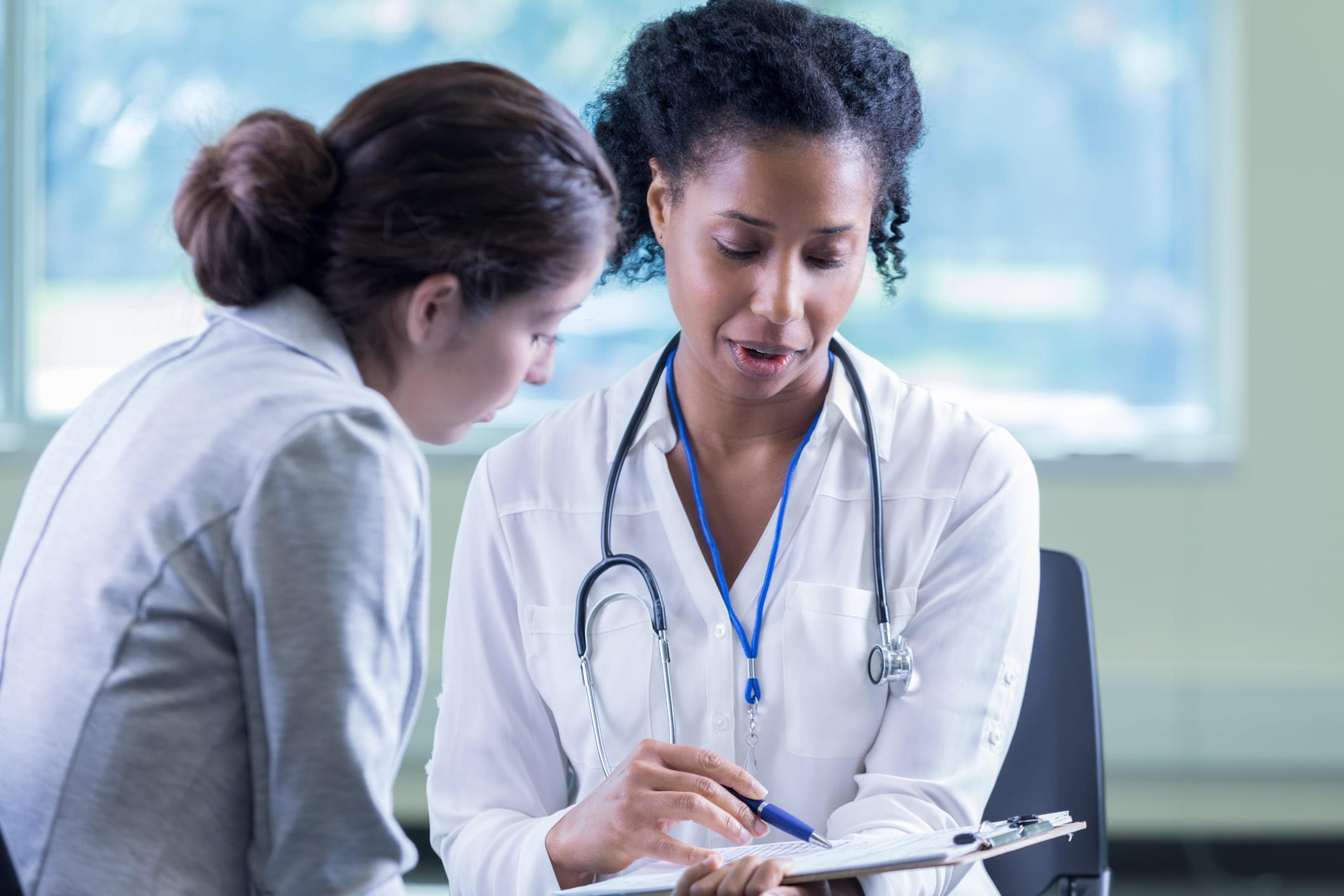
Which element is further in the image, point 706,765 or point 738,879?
point 706,765

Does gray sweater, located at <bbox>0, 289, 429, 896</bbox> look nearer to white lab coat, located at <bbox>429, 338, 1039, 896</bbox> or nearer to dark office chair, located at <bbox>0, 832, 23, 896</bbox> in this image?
dark office chair, located at <bbox>0, 832, 23, 896</bbox>

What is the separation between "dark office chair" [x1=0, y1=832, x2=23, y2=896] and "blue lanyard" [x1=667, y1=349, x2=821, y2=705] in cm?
73

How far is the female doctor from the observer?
1.29 metres

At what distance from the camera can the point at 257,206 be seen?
91cm

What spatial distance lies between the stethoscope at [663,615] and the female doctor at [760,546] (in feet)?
0.04

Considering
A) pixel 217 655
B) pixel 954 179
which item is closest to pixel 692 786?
pixel 217 655

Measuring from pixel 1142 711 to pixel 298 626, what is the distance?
2.58 m

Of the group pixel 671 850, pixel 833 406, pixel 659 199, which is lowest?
pixel 671 850

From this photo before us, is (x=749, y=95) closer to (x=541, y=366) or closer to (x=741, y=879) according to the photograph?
(x=541, y=366)

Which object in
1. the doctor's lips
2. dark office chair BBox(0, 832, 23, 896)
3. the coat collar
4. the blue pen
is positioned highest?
the doctor's lips

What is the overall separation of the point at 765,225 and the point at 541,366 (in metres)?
0.33

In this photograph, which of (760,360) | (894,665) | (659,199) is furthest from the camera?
(659,199)

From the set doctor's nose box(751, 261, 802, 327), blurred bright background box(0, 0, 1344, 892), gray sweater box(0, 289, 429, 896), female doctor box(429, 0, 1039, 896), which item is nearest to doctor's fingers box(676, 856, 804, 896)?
female doctor box(429, 0, 1039, 896)

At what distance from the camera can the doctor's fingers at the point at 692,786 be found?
112 cm
